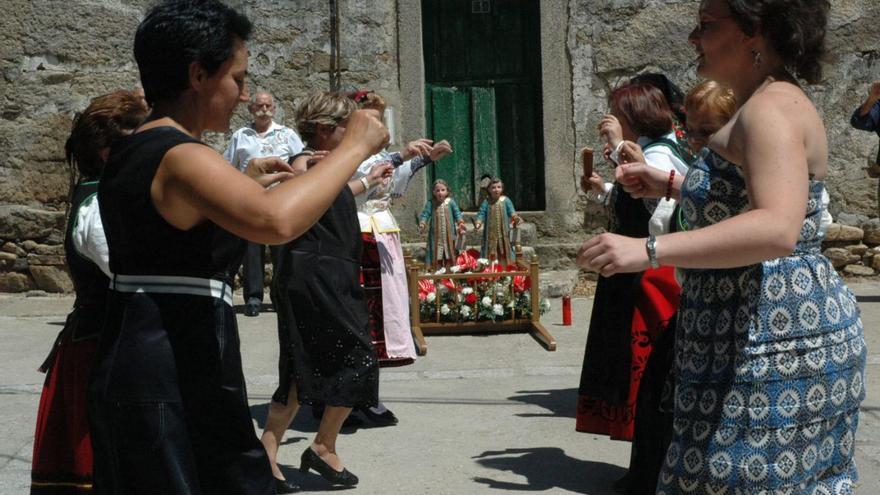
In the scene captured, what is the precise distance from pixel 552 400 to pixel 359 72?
15.6 feet

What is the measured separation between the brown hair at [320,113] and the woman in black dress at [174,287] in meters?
2.36

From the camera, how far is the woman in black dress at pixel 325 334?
13.7 feet

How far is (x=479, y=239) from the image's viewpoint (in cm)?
921

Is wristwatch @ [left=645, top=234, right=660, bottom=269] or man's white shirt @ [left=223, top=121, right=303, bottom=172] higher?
man's white shirt @ [left=223, top=121, right=303, bottom=172]

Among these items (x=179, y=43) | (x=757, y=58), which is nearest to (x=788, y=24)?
(x=757, y=58)

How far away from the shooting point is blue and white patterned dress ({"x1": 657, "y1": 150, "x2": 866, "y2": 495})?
216 cm

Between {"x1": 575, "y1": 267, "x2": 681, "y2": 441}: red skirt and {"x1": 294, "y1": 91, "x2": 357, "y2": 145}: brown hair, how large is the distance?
138 cm

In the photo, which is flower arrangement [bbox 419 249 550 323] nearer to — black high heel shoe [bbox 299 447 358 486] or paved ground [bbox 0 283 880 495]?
paved ground [bbox 0 283 880 495]

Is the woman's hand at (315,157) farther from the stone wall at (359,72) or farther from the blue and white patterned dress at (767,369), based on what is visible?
the stone wall at (359,72)

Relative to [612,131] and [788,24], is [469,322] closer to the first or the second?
[612,131]

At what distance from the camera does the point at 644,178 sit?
9.52 ft

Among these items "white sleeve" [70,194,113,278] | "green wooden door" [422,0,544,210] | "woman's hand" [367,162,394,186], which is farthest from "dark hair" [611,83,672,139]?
"green wooden door" [422,0,544,210]

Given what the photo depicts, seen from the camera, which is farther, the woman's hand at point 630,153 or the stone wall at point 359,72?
the stone wall at point 359,72

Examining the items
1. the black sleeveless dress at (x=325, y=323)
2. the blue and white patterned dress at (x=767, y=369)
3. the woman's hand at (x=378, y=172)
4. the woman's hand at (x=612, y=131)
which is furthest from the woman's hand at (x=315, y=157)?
the blue and white patterned dress at (x=767, y=369)
